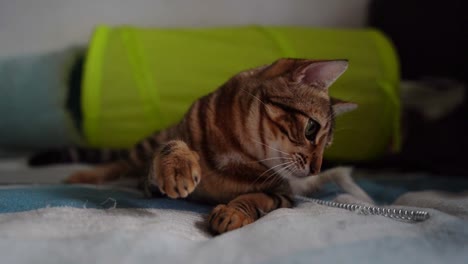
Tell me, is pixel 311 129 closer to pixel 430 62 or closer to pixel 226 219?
pixel 226 219

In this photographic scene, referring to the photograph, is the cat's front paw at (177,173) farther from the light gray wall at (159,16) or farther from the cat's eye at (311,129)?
the light gray wall at (159,16)

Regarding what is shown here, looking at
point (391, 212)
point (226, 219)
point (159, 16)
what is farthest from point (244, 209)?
point (159, 16)

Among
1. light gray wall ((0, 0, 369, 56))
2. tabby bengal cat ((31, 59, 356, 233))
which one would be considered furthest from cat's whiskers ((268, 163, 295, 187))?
light gray wall ((0, 0, 369, 56))

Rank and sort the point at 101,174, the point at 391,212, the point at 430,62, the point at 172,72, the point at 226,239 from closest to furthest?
the point at 226,239, the point at 391,212, the point at 101,174, the point at 172,72, the point at 430,62

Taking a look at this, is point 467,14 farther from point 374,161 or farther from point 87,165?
point 87,165

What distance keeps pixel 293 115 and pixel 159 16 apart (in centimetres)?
97

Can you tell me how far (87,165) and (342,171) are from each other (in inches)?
27.4

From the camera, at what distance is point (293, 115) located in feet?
2.33

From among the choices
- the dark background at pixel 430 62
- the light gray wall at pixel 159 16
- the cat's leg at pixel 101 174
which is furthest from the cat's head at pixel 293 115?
the light gray wall at pixel 159 16

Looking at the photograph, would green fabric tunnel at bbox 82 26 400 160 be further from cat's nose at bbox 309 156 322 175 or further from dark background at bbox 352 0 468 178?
cat's nose at bbox 309 156 322 175

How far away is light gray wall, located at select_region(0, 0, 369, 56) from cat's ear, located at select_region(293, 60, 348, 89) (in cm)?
83

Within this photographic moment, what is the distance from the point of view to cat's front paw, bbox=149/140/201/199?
0.61 metres

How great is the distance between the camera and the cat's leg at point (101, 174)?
105cm

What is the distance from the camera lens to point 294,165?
72 cm
